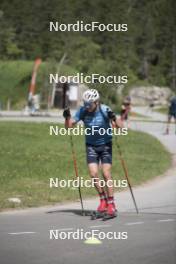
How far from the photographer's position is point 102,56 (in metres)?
74.3

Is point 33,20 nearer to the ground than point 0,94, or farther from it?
farther from it

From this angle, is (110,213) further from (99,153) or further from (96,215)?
(99,153)

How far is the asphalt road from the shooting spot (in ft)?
30.7

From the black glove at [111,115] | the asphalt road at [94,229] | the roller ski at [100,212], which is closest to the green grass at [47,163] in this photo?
the asphalt road at [94,229]

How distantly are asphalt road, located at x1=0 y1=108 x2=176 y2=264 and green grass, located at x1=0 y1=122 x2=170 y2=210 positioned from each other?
1161 millimetres

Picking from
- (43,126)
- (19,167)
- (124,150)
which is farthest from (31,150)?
(43,126)

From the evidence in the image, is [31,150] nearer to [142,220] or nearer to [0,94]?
[142,220]

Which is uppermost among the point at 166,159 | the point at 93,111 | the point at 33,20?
the point at 33,20

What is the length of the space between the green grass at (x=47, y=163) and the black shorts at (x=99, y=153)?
6.87 feet

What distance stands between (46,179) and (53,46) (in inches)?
1862

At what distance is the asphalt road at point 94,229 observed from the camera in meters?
9.35

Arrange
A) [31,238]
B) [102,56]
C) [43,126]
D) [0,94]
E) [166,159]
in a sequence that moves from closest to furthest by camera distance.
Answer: [31,238], [166,159], [43,126], [0,94], [102,56]

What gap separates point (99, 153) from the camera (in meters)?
13.3

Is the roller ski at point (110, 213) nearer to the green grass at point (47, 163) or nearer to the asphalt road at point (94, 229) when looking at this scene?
the asphalt road at point (94, 229)
